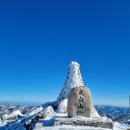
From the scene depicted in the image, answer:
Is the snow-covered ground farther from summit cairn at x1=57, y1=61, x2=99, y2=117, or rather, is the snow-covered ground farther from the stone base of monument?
the stone base of monument

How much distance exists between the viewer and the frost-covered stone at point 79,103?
39844 millimetres

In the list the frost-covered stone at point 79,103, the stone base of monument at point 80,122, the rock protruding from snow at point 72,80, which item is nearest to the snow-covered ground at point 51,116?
the rock protruding from snow at point 72,80

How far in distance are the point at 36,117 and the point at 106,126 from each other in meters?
15.2

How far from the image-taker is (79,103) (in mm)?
39938

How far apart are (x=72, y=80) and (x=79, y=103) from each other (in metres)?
23.5

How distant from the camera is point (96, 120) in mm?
37844

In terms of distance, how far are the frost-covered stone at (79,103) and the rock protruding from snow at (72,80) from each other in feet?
68.1

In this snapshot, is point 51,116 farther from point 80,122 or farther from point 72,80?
point 72,80

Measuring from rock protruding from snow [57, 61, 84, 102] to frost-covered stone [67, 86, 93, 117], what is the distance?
68.1ft

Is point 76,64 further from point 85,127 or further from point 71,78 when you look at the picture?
point 85,127

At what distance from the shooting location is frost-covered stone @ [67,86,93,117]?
39.8 meters

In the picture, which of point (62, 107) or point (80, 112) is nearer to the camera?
point (80, 112)

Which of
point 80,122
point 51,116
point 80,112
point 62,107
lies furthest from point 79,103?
point 62,107

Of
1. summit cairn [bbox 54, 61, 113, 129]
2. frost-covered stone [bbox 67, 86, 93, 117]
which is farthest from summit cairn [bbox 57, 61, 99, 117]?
frost-covered stone [bbox 67, 86, 93, 117]
